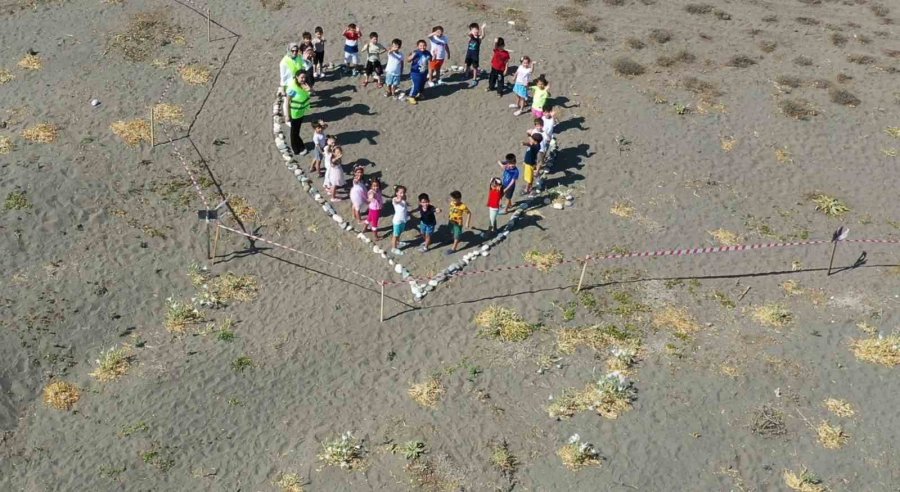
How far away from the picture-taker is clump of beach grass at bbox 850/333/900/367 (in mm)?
17875

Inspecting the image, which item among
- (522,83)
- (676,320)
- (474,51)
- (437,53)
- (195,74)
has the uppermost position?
(474,51)

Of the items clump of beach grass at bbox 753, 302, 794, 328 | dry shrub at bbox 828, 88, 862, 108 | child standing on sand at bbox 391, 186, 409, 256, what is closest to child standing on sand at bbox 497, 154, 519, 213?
child standing on sand at bbox 391, 186, 409, 256

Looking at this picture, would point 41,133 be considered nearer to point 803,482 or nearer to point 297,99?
point 297,99

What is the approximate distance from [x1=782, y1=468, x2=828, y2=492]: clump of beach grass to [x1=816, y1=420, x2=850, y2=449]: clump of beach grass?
98cm

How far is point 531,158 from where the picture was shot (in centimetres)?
2180

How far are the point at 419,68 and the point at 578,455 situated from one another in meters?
A: 14.1

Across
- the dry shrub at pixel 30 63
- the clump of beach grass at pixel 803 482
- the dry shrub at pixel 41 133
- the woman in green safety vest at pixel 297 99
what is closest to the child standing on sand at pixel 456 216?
the woman in green safety vest at pixel 297 99

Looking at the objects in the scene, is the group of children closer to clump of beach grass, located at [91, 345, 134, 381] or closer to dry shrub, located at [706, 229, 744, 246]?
dry shrub, located at [706, 229, 744, 246]

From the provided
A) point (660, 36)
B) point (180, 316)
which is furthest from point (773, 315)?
point (660, 36)

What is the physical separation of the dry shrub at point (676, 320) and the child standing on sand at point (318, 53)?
544 inches

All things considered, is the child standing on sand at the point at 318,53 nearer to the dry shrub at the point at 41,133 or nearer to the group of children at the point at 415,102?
the group of children at the point at 415,102

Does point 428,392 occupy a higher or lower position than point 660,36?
lower

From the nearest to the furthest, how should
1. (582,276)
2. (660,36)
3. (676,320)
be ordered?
(676,320)
(582,276)
(660,36)

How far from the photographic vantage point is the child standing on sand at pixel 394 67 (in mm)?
24719
